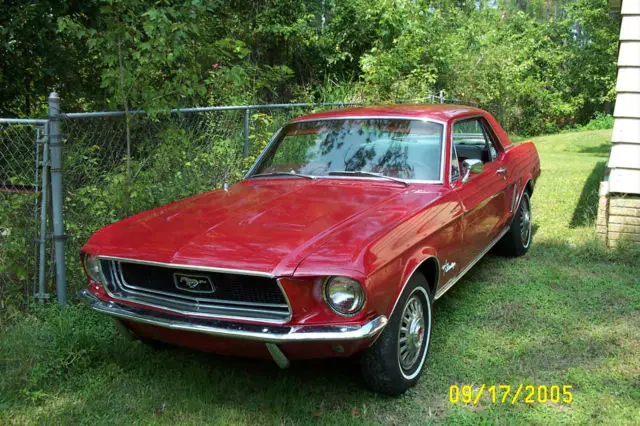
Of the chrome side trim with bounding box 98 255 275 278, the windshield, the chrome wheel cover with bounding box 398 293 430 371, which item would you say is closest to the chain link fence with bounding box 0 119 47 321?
the chrome side trim with bounding box 98 255 275 278

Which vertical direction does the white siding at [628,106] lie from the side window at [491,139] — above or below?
above

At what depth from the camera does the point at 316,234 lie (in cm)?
317

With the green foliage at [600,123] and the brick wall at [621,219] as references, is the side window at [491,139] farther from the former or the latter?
the green foliage at [600,123]

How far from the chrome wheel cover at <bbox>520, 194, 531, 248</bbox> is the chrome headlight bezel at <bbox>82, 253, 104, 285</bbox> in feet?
13.6

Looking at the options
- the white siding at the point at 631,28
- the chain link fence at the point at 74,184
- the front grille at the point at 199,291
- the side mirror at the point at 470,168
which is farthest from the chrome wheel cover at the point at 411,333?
the white siding at the point at 631,28

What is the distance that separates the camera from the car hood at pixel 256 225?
9.89ft

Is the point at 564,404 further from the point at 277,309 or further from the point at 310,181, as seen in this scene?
the point at 310,181

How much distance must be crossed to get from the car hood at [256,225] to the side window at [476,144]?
152 cm

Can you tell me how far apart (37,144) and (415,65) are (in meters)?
9.15

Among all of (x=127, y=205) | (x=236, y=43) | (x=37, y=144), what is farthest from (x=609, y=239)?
(x=37, y=144)

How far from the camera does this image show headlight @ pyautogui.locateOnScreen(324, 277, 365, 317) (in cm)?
288

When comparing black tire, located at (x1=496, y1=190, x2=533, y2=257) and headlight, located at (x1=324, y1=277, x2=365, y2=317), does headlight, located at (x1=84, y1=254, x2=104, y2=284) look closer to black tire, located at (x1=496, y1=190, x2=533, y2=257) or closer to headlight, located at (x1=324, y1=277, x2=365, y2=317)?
headlight, located at (x1=324, y1=277, x2=365, y2=317)

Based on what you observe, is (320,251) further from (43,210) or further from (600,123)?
(600,123)

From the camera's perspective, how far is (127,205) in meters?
4.73
